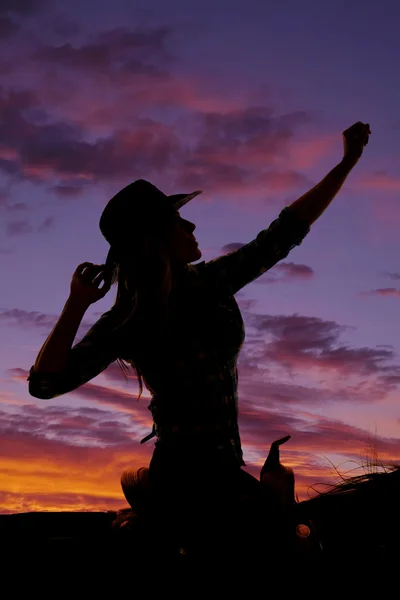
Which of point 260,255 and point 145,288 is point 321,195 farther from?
point 145,288

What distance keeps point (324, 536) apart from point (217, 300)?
5.01 ft

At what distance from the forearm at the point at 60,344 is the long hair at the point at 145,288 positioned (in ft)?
0.91

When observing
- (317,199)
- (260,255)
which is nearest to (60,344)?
(260,255)

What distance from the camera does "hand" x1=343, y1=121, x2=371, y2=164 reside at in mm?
4688

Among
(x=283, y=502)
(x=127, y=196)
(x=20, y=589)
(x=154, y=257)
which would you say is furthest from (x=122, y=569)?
(x=127, y=196)

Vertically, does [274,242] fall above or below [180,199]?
below

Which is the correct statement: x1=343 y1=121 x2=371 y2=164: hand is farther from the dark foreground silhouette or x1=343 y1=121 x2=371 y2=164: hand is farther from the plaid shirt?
the dark foreground silhouette

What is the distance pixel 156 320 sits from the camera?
13.8 ft

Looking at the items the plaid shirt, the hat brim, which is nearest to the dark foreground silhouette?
the plaid shirt

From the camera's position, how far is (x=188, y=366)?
4137 millimetres

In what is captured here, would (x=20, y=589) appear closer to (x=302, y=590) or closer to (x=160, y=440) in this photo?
(x=160, y=440)

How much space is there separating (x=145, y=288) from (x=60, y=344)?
608 millimetres

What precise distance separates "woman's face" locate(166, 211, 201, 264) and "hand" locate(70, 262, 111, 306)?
17.9 inches

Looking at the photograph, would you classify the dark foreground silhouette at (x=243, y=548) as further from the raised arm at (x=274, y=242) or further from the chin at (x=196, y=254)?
the chin at (x=196, y=254)
